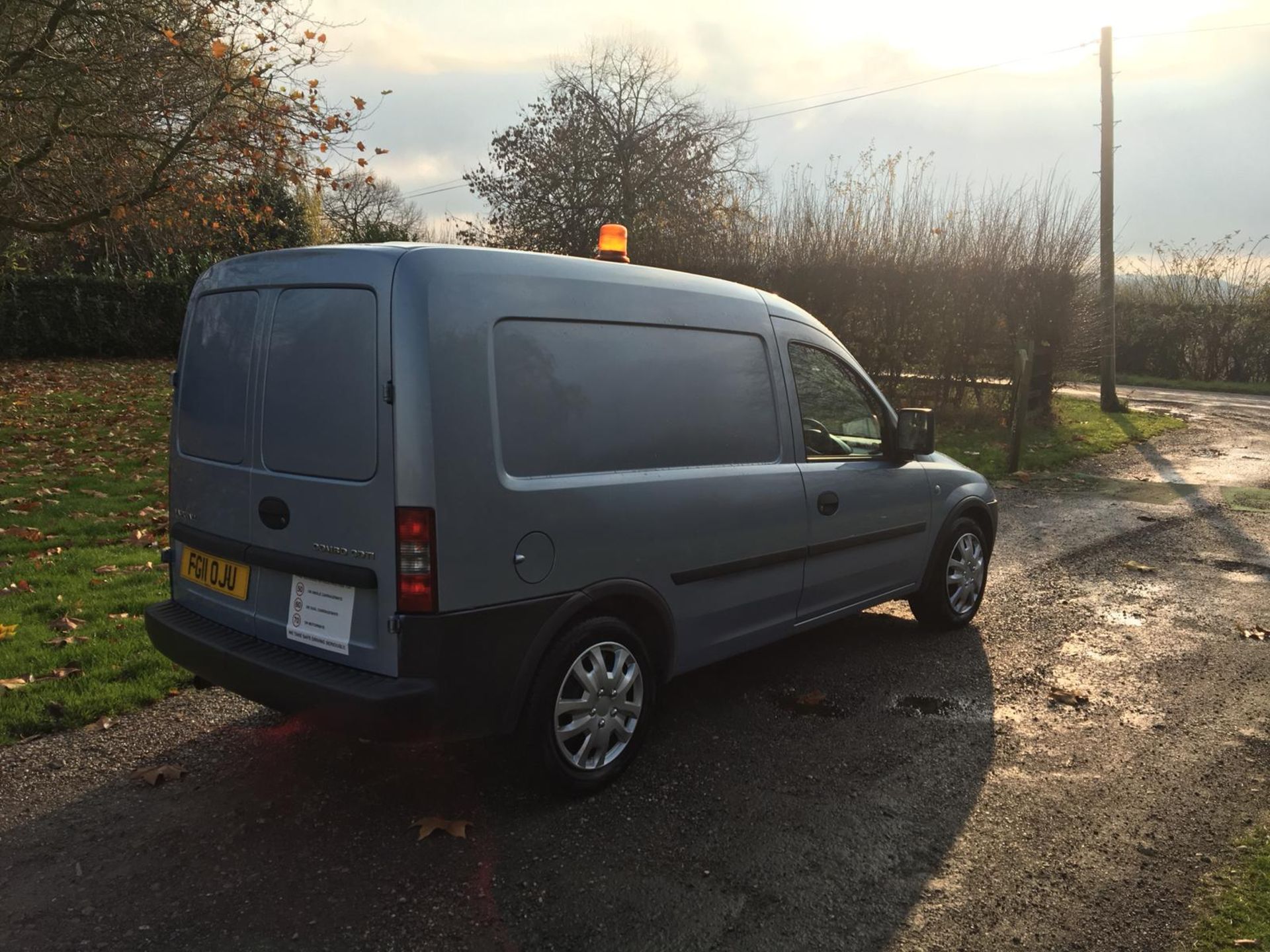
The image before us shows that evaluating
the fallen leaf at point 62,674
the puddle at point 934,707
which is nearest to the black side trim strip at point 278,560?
the fallen leaf at point 62,674

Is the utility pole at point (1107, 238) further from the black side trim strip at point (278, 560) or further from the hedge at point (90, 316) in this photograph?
the hedge at point (90, 316)

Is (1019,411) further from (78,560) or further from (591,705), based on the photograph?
(78,560)

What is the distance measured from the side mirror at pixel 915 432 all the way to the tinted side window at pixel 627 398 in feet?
3.41

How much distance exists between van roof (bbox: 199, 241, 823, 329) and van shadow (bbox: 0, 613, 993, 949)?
178cm

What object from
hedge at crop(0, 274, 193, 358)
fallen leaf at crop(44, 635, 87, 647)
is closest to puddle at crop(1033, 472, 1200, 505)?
fallen leaf at crop(44, 635, 87, 647)

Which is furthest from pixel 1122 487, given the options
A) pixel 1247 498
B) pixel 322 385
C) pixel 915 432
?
pixel 322 385

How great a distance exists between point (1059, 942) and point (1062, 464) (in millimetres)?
10876

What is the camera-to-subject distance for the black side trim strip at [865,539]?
14.8ft

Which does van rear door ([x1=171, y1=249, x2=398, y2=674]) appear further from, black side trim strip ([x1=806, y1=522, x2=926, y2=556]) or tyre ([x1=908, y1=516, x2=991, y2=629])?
tyre ([x1=908, y1=516, x2=991, y2=629])

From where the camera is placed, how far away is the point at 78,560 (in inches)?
262

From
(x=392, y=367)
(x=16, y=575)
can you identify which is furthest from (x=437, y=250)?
(x=16, y=575)

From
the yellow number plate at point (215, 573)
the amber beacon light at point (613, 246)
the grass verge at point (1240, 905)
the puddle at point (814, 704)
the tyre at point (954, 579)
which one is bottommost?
the grass verge at point (1240, 905)

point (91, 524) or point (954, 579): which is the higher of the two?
point (91, 524)

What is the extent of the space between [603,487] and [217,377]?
1.58m
